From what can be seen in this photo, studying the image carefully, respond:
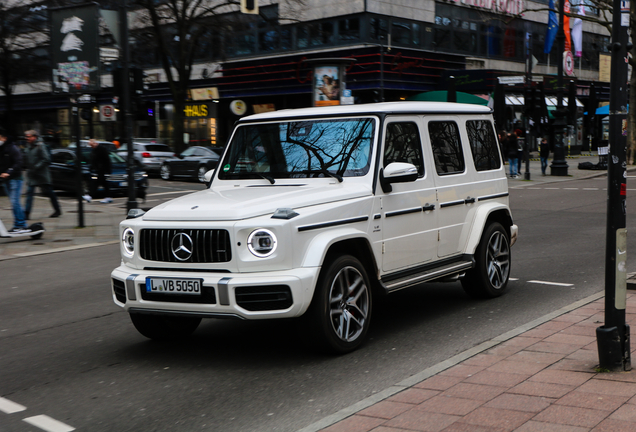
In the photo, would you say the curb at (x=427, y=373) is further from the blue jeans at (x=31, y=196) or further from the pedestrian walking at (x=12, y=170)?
the blue jeans at (x=31, y=196)

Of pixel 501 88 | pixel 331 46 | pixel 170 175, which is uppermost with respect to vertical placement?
pixel 331 46

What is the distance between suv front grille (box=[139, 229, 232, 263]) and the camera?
5184 millimetres

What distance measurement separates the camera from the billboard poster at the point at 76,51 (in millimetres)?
15445

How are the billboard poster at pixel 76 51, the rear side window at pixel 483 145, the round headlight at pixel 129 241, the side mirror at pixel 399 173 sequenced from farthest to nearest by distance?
the billboard poster at pixel 76 51 → the rear side window at pixel 483 145 → the side mirror at pixel 399 173 → the round headlight at pixel 129 241

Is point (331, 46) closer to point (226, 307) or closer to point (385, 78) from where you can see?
point (385, 78)

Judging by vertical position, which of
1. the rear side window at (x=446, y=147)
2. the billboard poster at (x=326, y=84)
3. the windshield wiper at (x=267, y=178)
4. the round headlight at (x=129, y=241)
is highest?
the billboard poster at (x=326, y=84)

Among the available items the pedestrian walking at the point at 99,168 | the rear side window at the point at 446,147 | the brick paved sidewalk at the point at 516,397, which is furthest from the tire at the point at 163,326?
the pedestrian walking at the point at 99,168

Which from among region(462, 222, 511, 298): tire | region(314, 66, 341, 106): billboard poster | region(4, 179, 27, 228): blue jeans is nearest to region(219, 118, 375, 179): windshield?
region(462, 222, 511, 298): tire

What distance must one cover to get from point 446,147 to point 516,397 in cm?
320

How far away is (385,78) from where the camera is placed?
122 ft

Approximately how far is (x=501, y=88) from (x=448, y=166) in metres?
17.2

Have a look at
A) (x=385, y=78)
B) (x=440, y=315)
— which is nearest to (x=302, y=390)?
(x=440, y=315)

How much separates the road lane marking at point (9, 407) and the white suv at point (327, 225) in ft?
3.58

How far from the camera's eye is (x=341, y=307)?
5.50 m
